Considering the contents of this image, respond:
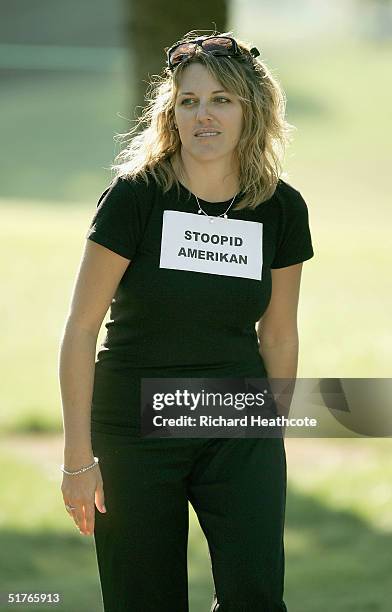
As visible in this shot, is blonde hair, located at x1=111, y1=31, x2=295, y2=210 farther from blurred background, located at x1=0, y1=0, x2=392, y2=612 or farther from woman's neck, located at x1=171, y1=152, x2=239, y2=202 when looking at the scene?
blurred background, located at x1=0, y1=0, x2=392, y2=612

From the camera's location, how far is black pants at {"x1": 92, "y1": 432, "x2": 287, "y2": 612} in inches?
118

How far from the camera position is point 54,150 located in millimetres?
24750

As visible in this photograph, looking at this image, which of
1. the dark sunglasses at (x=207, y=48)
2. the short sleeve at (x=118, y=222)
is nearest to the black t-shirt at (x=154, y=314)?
the short sleeve at (x=118, y=222)

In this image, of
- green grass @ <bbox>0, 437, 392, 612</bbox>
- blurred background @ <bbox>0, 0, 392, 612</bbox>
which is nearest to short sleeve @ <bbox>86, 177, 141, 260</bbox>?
blurred background @ <bbox>0, 0, 392, 612</bbox>

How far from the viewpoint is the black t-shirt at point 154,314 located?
9.87 feet

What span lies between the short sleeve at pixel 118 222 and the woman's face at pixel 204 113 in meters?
0.22

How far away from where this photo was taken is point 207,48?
10.3 feet

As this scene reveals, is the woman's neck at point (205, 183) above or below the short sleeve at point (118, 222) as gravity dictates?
above

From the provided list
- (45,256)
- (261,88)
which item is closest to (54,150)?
(45,256)

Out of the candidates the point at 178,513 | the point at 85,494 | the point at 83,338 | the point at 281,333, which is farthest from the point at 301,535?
the point at 83,338

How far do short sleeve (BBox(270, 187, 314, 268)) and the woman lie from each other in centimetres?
3

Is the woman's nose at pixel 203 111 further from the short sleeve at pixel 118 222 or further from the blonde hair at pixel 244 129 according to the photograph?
the short sleeve at pixel 118 222

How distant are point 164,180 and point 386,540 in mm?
3666

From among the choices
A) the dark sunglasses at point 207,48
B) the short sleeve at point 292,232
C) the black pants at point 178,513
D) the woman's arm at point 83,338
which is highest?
the dark sunglasses at point 207,48
